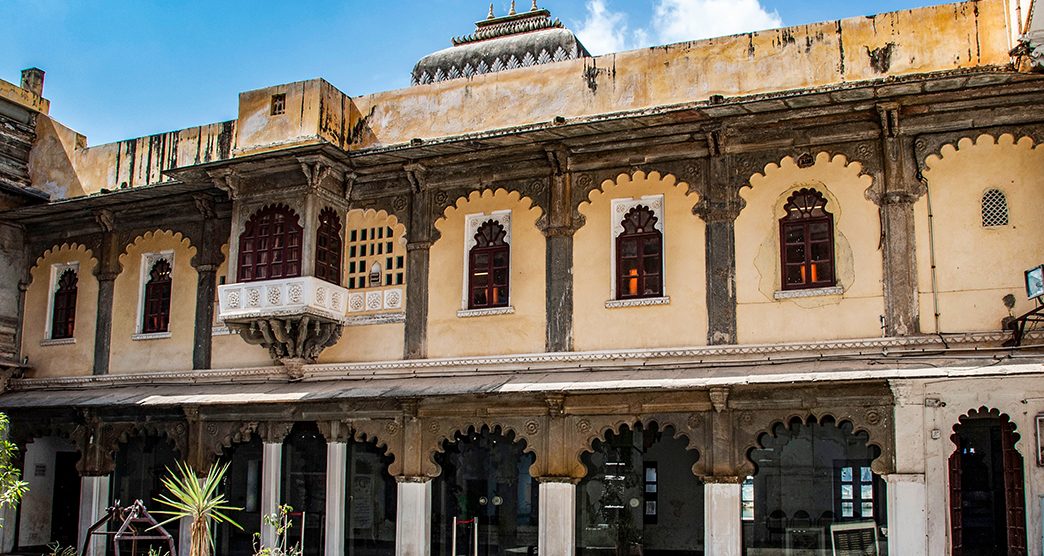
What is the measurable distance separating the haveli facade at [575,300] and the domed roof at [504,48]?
4.62 metres

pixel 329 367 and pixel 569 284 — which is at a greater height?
pixel 569 284

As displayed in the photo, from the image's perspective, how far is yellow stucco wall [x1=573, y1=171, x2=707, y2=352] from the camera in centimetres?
1323

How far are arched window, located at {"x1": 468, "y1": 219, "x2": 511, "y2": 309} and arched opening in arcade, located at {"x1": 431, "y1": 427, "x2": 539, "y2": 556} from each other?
8.95 feet

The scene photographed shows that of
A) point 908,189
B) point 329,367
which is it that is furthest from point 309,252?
point 908,189

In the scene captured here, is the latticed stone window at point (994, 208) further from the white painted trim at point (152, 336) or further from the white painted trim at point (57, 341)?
the white painted trim at point (57, 341)

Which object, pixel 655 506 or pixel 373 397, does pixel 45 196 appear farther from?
pixel 655 506

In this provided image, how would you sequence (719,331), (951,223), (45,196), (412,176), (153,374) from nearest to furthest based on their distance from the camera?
(951,223), (719,331), (412,176), (153,374), (45,196)

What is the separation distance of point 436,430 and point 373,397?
0.96 m

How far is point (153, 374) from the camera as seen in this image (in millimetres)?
16484

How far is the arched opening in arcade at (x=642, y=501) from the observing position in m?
16.5

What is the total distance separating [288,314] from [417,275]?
6.05 ft

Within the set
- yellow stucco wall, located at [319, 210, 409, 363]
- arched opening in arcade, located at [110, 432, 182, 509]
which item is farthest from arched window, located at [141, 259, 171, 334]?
yellow stucco wall, located at [319, 210, 409, 363]

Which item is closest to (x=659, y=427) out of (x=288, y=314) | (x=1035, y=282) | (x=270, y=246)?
(x=1035, y=282)

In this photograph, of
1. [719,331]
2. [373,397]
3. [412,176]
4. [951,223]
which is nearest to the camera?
[951,223]
